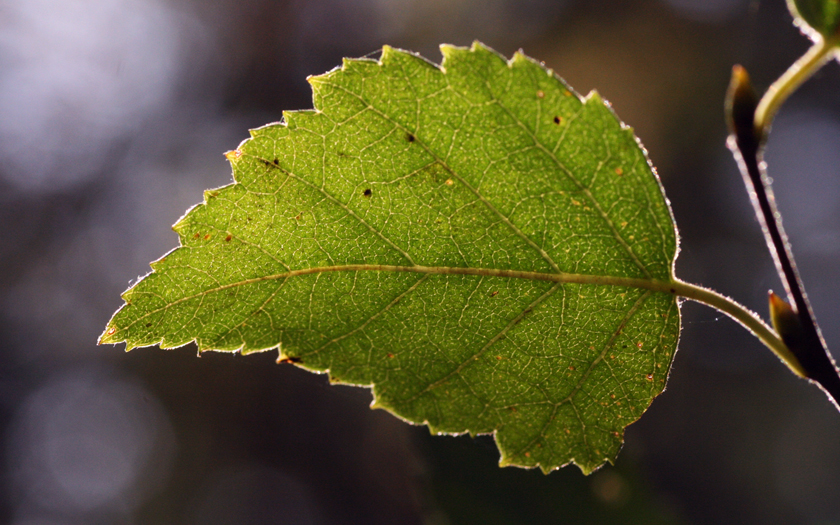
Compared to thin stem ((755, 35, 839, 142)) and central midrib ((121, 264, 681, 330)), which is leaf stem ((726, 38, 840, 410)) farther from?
central midrib ((121, 264, 681, 330))

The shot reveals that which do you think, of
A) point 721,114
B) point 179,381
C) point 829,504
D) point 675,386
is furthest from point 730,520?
point 179,381

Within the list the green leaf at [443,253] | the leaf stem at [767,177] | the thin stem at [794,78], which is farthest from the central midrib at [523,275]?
the thin stem at [794,78]

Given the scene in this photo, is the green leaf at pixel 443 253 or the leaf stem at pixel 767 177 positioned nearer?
the leaf stem at pixel 767 177

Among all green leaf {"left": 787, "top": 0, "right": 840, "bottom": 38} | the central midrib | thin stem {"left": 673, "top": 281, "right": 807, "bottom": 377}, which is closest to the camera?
green leaf {"left": 787, "top": 0, "right": 840, "bottom": 38}

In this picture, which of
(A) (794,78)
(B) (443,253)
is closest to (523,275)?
(B) (443,253)

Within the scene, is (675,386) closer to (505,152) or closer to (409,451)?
(409,451)

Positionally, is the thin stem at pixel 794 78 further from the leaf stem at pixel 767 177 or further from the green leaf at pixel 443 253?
the green leaf at pixel 443 253

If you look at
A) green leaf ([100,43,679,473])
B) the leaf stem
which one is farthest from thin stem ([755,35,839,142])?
green leaf ([100,43,679,473])
